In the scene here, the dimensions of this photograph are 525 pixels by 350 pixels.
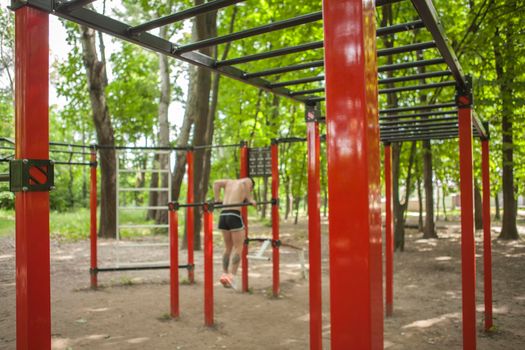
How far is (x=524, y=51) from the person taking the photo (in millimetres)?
7699

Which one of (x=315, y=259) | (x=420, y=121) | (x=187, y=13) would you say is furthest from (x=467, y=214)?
(x=187, y=13)

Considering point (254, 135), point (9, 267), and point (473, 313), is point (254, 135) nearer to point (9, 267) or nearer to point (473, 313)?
point (9, 267)

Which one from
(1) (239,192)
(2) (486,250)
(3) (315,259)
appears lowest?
(2) (486,250)

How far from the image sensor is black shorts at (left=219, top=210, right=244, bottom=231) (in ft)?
22.0

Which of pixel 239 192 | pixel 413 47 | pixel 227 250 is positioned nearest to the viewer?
pixel 413 47

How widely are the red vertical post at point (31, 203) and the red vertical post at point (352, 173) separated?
62.9 inches

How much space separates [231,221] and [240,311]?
1504mm

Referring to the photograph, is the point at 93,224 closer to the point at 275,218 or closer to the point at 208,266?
the point at 208,266

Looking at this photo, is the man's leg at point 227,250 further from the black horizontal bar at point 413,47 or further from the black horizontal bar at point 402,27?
the black horizontal bar at point 402,27

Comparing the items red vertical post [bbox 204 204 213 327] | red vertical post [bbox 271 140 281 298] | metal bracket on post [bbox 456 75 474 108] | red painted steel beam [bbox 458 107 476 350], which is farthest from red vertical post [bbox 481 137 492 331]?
red vertical post [bbox 204 204 213 327]

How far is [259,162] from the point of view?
23.0ft

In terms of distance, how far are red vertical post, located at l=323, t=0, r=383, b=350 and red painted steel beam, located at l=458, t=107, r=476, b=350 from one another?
2.64 m

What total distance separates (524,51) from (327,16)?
8171 millimetres

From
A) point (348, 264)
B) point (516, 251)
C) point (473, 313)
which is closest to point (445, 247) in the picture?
point (516, 251)
